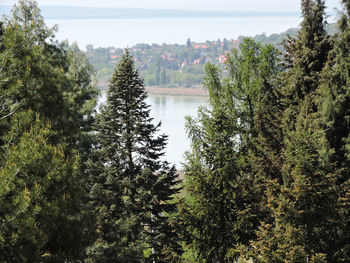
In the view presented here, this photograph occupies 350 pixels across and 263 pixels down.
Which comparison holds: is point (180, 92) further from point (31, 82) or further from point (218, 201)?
point (31, 82)

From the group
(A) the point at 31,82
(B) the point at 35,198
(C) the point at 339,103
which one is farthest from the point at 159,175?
(B) the point at 35,198

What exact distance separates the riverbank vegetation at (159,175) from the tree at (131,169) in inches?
2.3

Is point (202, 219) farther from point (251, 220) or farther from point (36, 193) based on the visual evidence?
point (36, 193)

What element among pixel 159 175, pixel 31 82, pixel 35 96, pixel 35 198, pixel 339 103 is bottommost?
pixel 159 175

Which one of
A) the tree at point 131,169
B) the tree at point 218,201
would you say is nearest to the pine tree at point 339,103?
the tree at point 218,201

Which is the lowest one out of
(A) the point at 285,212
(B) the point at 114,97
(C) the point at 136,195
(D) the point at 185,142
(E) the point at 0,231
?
(D) the point at 185,142

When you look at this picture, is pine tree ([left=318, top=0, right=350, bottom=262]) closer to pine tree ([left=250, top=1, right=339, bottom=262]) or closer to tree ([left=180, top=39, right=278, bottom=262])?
pine tree ([left=250, top=1, right=339, bottom=262])

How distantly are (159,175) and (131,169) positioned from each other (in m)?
1.29

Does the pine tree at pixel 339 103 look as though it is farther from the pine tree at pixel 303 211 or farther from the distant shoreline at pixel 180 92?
the distant shoreline at pixel 180 92

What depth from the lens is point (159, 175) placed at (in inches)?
655

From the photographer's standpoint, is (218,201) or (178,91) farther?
(178,91)

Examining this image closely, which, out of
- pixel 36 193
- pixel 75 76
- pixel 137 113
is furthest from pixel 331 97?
pixel 75 76

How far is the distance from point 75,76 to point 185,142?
36457 mm

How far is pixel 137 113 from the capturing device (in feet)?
53.9
